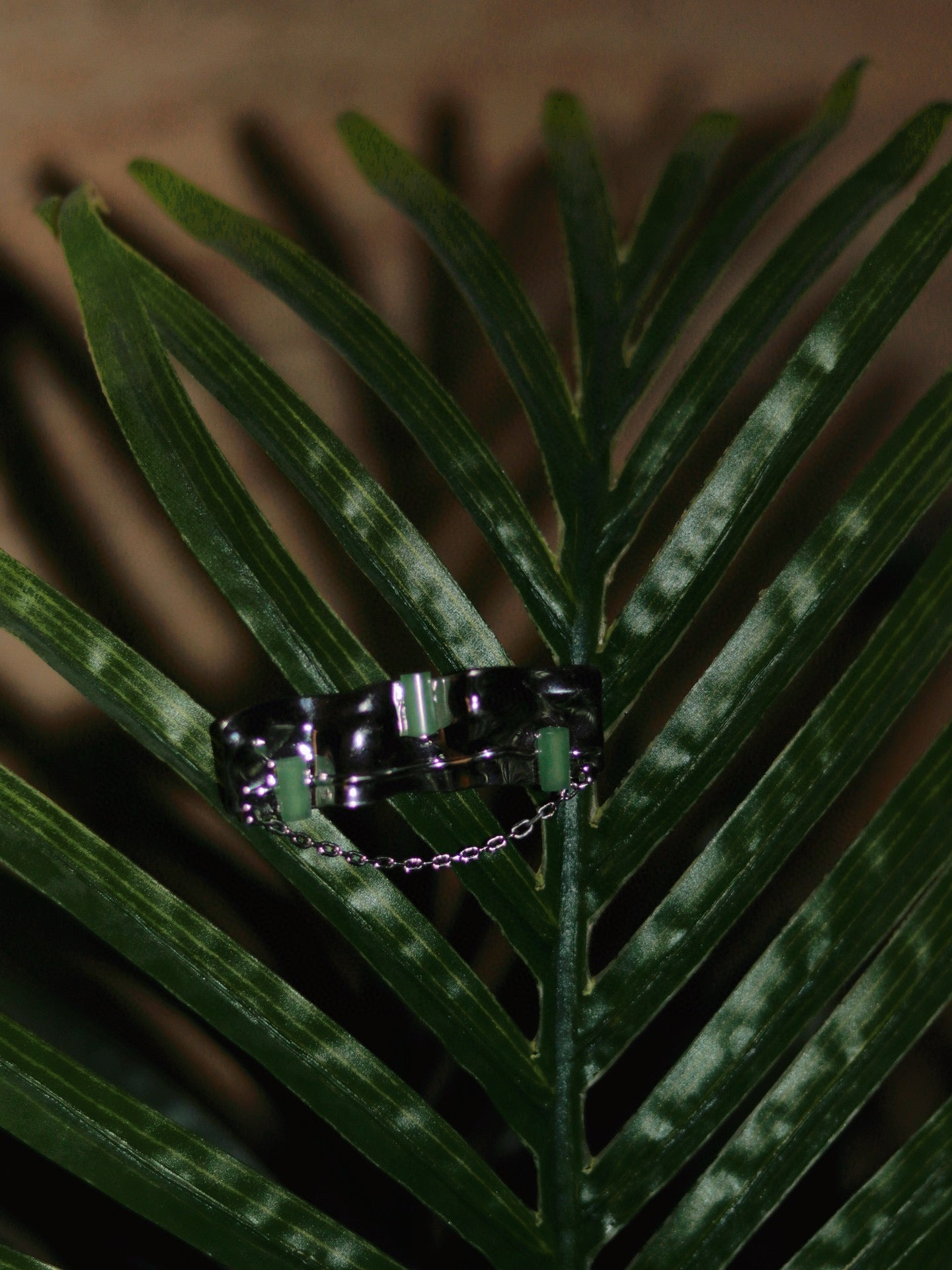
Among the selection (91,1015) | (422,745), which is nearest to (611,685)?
(422,745)

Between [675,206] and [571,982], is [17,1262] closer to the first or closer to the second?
[571,982]

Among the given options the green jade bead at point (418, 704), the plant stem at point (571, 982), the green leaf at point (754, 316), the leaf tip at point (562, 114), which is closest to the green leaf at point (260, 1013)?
the plant stem at point (571, 982)

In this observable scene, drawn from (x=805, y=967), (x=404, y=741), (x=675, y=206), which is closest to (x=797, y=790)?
(x=805, y=967)

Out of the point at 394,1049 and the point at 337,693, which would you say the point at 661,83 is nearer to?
the point at 337,693

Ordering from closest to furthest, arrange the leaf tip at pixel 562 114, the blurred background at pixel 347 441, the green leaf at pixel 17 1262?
the green leaf at pixel 17 1262 → the leaf tip at pixel 562 114 → the blurred background at pixel 347 441

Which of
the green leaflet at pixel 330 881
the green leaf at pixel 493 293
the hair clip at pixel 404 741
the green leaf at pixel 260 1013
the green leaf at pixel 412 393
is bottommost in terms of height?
the green leaf at pixel 260 1013

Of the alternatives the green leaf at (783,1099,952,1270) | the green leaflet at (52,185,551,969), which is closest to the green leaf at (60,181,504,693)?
the green leaflet at (52,185,551,969)

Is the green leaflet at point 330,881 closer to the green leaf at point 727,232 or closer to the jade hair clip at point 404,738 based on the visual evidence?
the jade hair clip at point 404,738
